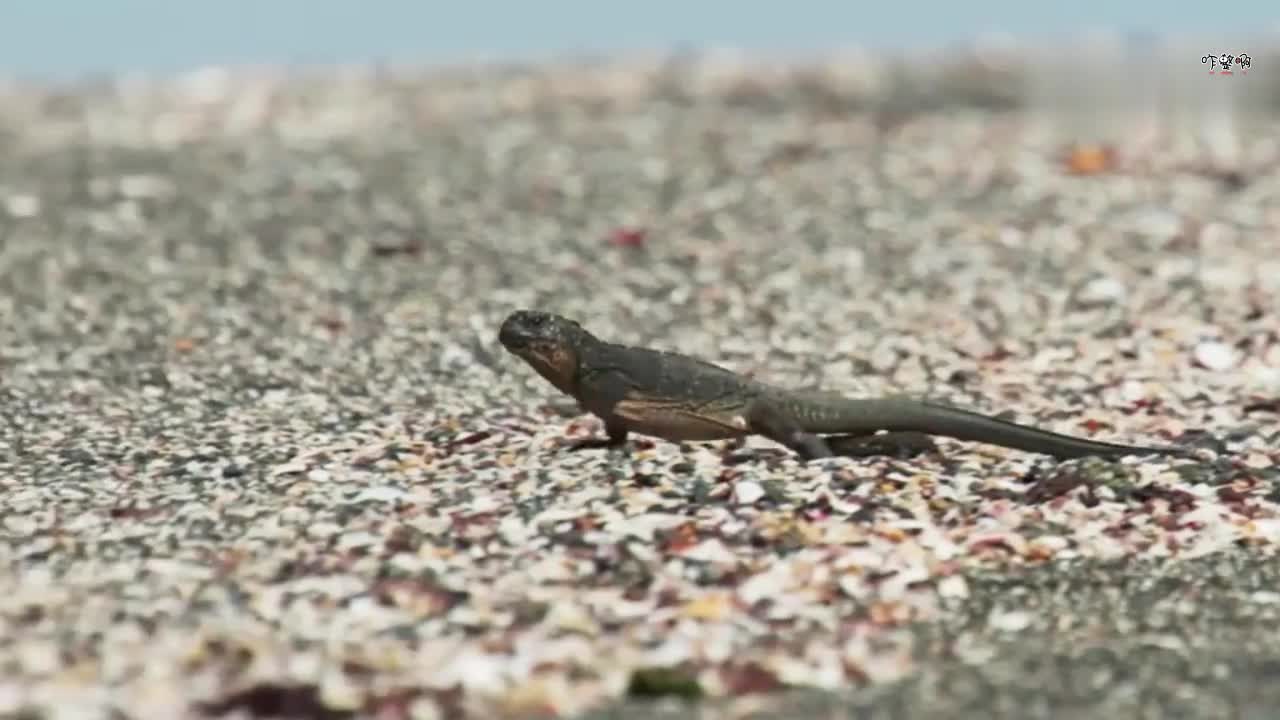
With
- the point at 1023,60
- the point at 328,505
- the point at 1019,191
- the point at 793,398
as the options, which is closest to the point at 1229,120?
the point at 1023,60

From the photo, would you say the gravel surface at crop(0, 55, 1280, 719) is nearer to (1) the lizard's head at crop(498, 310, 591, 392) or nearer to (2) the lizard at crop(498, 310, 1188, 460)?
(2) the lizard at crop(498, 310, 1188, 460)

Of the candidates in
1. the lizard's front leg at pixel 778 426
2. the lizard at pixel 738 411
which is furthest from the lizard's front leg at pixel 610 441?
the lizard's front leg at pixel 778 426

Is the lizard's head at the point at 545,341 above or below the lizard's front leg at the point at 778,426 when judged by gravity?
above

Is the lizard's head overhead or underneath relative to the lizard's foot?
overhead

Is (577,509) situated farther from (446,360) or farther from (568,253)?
(568,253)

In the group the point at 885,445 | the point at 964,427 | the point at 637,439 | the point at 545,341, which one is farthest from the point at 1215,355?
the point at 545,341

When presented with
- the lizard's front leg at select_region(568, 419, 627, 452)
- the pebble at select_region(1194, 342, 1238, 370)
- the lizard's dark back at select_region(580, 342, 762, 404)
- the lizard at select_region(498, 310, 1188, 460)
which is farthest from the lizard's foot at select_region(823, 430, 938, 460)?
the pebble at select_region(1194, 342, 1238, 370)

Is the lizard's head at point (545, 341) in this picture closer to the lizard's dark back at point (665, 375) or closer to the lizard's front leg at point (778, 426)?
the lizard's dark back at point (665, 375)
